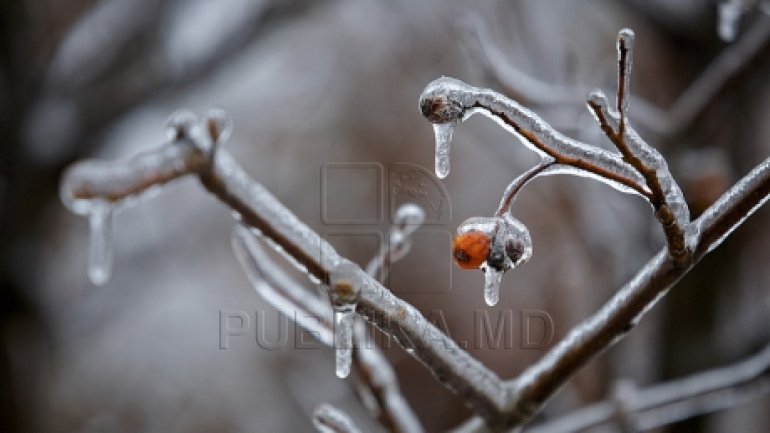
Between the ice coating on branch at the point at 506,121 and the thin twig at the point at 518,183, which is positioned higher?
the ice coating on branch at the point at 506,121

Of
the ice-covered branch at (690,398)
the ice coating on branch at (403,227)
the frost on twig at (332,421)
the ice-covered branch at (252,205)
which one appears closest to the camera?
the ice-covered branch at (252,205)

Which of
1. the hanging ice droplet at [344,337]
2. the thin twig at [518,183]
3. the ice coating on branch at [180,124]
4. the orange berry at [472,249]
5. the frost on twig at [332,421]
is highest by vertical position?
the ice coating on branch at [180,124]

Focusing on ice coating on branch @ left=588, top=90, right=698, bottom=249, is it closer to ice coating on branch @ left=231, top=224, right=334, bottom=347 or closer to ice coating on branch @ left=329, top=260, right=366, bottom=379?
ice coating on branch @ left=329, top=260, right=366, bottom=379

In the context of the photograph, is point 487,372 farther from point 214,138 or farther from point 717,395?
point 717,395

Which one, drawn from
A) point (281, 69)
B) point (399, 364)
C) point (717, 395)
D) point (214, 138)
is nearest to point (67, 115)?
point (214, 138)

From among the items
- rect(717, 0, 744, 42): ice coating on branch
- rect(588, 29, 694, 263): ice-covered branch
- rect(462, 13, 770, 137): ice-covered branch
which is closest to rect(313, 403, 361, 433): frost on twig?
rect(588, 29, 694, 263): ice-covered branch

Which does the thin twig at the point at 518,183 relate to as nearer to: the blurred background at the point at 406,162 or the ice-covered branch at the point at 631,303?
the ice-covered branch at the point at 631,303

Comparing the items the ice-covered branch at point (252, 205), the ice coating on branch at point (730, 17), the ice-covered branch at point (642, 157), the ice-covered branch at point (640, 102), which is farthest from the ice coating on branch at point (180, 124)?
the ice coating on branch at point (730, 17)
